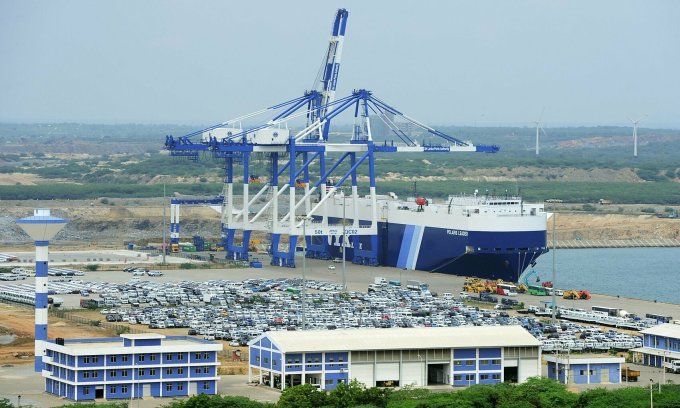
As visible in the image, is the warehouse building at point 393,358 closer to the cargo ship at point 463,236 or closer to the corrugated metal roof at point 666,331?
the corrugated metal roof at point 666,331

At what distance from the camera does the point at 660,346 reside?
52.3 m

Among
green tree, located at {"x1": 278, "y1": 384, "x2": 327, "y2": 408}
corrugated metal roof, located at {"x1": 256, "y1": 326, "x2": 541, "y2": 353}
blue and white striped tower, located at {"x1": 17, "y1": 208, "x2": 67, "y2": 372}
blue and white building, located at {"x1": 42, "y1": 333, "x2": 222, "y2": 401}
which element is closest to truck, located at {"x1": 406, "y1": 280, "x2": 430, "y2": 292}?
corrugated metal roof, located at {"x1": 256, "y1": 326, "x2": 541, "y2": 353}

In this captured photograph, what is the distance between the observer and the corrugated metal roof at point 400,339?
47438 millimetres

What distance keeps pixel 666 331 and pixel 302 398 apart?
604 inches

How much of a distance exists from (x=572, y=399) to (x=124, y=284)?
34622 mm

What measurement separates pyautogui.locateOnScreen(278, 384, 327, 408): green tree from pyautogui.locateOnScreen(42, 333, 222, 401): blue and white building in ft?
15.5

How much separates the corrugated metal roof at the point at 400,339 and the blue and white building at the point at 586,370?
96 cm

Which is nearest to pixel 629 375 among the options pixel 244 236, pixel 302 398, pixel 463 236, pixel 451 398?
pixel 451 398

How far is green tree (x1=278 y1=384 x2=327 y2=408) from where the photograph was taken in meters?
41.5

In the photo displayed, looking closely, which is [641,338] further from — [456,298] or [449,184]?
[449,184]

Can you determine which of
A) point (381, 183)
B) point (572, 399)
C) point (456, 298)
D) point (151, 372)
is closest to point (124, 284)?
point (456, 298)

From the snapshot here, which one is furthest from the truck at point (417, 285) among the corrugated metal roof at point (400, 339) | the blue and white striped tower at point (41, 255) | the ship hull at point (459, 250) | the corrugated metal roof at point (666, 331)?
the blue and white striped tower at point (41, 255)

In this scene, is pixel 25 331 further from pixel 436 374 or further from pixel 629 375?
pixel 629 375

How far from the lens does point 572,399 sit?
1682 inches
